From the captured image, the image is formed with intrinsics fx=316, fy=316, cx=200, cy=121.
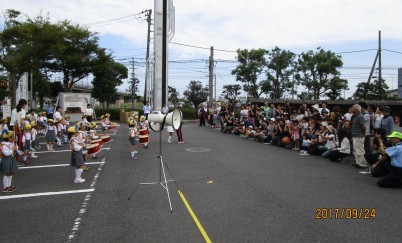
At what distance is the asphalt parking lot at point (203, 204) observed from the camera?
468 cm

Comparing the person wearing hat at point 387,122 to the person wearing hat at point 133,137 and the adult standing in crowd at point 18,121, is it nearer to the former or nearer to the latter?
the person wearing hat at point 133,137

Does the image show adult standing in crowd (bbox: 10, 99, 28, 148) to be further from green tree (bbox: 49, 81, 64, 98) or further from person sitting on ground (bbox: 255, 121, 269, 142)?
green tree (bbox: 49, 81, 64, 98)

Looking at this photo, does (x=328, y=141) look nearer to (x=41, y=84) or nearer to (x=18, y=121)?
(x=18, y=121)

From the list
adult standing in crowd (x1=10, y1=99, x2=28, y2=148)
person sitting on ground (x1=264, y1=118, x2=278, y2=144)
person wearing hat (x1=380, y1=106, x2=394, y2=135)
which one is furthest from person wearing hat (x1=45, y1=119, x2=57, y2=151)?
person wearing hat (x1=380, y1=106, x2=394, y2=135)

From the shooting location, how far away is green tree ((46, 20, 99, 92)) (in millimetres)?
29266

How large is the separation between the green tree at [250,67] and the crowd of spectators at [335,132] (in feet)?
36.4

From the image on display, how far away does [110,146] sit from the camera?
13688mm

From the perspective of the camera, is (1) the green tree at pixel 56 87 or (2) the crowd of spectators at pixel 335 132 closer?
(2) the crowd of spectators at pixel 335 132

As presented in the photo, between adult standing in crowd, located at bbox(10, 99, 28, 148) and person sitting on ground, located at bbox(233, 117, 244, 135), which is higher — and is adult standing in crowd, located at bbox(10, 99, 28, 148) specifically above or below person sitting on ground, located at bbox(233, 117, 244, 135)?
above

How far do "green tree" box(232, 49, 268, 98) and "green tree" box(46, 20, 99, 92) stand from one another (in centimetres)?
1443

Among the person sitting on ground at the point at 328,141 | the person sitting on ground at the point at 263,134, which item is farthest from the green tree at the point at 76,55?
the person sitting on ground at the point at 328,141

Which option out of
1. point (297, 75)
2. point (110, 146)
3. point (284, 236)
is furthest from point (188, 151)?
point (297, 75)
